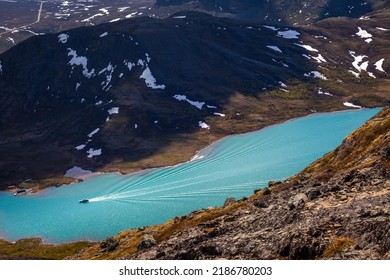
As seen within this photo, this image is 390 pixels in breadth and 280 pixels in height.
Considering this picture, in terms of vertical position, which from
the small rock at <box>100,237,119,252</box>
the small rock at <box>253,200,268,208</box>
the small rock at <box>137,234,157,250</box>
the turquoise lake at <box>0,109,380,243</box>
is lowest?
the turquoise lake at <box>0,109,380,243</box>

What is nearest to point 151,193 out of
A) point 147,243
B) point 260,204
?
point 147,243

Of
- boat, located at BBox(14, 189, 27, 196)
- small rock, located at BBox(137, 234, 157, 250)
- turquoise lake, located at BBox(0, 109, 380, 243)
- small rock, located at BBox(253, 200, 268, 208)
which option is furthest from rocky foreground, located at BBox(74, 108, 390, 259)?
boat, located at BBox(14, 189, 27, 196)

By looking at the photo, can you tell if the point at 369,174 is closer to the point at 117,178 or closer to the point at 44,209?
the point at 44,209

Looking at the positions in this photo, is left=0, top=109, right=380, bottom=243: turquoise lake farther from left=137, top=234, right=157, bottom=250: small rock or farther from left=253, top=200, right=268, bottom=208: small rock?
left=253, top=200, right=268, bottom=208: small rock

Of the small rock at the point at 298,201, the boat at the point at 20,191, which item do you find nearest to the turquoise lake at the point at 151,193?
the boat at the point at 20,191
